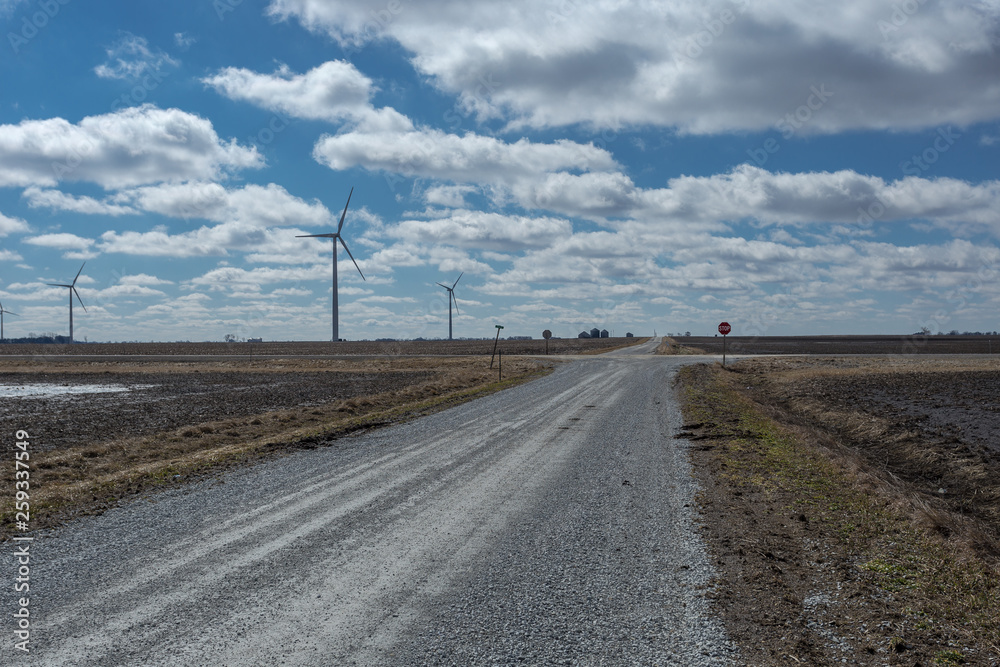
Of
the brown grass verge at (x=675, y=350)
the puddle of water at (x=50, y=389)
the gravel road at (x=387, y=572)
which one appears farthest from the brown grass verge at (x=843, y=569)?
the brown grass verge at (x=675, y=350)

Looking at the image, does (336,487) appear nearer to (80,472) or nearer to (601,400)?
(80,472)

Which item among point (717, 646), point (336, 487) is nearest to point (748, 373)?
point (336, 487)

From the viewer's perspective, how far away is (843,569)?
7273 millimetres

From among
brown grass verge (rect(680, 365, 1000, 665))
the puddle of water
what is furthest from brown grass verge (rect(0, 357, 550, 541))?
the puddle of water

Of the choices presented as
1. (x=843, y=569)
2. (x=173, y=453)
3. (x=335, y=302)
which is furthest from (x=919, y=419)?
(x=335, y=302)

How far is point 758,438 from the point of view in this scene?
17000mm

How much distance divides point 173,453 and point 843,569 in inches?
582

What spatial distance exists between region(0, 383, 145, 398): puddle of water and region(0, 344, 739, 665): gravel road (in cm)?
2790

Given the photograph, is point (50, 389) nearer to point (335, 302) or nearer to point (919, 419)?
point (919, 419)

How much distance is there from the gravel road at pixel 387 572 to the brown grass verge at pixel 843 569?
472mm

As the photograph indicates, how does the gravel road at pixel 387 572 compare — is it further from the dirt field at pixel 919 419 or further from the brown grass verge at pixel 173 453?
the dirt field at pixel 919 419

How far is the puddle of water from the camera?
112ft

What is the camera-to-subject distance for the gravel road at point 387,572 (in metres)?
5.44

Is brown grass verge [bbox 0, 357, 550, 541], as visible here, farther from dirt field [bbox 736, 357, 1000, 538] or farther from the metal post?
the metal post
